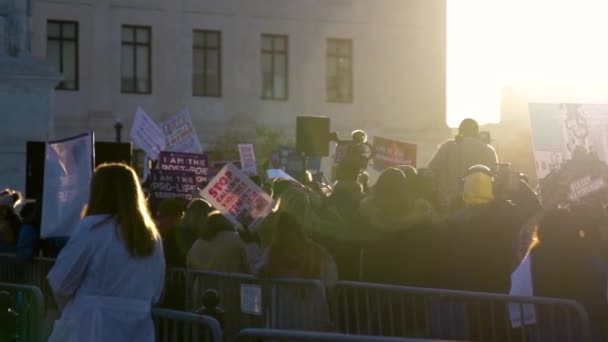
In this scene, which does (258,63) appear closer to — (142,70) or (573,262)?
(142,70)

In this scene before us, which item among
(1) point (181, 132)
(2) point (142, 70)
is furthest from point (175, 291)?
(2) point (142, 70)

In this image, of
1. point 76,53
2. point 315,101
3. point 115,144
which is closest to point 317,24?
point 315,101

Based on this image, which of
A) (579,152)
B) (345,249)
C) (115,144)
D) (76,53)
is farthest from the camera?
(76,53)

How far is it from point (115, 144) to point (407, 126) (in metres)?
37.9

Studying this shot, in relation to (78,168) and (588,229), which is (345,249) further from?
(588,229)

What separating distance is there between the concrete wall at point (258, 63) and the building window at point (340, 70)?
25cm

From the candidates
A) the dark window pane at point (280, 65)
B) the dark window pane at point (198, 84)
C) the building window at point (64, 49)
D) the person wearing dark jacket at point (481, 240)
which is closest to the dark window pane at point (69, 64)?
the building window at point (64, 49)

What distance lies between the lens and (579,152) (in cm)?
969

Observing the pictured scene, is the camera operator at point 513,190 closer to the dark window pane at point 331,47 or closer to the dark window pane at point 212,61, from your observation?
the dark window pane at point 212,61

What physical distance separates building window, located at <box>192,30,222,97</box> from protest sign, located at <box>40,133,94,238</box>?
37191 millimetres

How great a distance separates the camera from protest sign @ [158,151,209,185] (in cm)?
1772

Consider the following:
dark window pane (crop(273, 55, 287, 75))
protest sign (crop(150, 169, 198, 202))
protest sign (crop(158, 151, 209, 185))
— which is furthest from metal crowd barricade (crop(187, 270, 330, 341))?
dark window pane (crop(273, 55, 287, 75))

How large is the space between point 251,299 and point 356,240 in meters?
1.15

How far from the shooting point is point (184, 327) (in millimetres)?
9023
